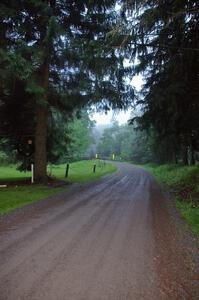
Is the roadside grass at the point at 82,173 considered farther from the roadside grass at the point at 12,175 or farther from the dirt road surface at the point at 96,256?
the dirt road surface at the point at 96,256

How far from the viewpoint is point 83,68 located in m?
13.5

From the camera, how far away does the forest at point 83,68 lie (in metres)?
11.8

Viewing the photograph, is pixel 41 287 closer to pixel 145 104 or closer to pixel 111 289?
pixel 111 289

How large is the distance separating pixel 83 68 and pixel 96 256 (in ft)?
31.9

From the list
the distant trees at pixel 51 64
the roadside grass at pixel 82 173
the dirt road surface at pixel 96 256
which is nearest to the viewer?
the dirt road surface at pixel 96 256

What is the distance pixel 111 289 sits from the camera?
4004 millimetres

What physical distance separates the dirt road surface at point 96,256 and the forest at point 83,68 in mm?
5275

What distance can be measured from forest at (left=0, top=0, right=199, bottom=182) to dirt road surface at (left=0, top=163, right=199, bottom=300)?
5275 millimetres

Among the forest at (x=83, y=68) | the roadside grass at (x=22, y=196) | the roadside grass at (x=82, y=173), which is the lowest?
the roadside grass at (x=22, y=196)

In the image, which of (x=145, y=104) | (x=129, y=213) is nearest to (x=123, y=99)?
(x=145, y=104)

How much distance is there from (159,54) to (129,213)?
691 cm

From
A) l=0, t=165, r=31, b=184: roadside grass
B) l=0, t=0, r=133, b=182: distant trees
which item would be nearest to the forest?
l=0, t=0, r=133, b=182: distant trees

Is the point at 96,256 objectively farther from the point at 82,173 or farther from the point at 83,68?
the point at 82,173

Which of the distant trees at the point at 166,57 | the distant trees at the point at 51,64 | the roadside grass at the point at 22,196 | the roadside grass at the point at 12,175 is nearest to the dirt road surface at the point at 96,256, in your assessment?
the roadside grass at the point at 22,196
